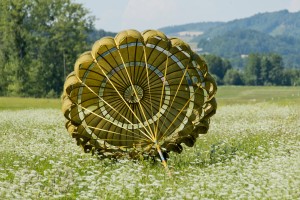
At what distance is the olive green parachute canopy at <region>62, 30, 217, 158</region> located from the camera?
13.5 metres

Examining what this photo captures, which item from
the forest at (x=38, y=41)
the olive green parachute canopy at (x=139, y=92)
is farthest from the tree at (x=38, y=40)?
the olive green parachute canopy at (x=139, y=92)

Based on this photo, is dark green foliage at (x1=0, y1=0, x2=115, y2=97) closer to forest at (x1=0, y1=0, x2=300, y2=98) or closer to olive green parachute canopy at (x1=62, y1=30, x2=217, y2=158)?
forest at (x1=0, y1=0, x2=300, y2=98)

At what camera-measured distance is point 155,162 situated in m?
13.2

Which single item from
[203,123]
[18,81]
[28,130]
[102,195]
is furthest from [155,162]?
[18,81]

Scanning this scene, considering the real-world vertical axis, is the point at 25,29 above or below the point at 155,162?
above

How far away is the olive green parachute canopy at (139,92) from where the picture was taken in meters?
13.5

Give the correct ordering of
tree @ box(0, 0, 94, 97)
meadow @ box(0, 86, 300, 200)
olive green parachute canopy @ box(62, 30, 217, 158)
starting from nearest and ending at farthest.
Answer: meadow @ box(0, 86, 300, 200)
olive green parachute canopy @ box(62, 30, 217, 158)
tree @ box(0, 0, 94, 97)

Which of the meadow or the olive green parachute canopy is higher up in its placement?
the olive green parachute canopy

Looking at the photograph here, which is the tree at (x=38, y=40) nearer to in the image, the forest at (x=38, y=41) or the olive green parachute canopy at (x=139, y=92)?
the forest at (x=38, y=41)

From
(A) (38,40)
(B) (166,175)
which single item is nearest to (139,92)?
(B) (166,175)

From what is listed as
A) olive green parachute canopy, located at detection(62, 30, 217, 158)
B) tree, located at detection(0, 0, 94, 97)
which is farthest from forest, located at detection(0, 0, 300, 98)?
olive green parachute canopy, located at detection(62, 30, 217, 158)

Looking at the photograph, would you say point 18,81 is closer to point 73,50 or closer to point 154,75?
point 73,50

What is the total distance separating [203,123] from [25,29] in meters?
83.8

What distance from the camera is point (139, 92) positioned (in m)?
16.9
